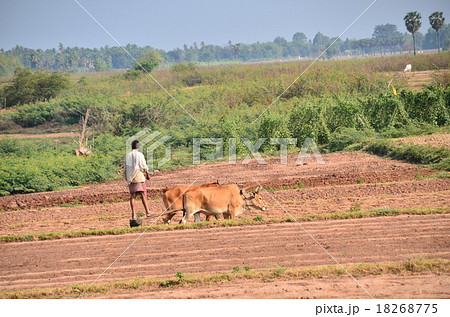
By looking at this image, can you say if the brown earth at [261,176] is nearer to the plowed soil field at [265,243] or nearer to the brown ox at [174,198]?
the plowed soil field at [265,243]

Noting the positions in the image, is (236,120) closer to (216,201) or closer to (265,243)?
(216,201)

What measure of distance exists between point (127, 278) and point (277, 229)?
3.97 m

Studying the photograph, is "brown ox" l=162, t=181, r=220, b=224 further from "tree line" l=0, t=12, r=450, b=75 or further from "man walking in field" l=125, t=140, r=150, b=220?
"tree line" l=0, t=12, r=450, b=75

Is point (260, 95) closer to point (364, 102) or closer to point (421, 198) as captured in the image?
point (364, 102)

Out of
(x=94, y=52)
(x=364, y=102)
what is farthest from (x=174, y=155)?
(x=94, y=52)

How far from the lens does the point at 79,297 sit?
9320mm

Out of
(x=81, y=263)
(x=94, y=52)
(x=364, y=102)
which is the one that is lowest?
(x=81, y=263)

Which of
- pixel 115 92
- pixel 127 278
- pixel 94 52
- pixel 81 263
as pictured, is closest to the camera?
pixel 127 278

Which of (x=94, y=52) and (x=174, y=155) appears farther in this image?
(x=94, y=52)

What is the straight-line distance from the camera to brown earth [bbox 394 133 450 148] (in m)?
23.1

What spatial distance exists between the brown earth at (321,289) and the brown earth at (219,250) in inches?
10.8

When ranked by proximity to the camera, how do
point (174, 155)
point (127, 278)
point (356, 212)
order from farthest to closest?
point (174, 155)
point (356, 212)
point (127, 278)

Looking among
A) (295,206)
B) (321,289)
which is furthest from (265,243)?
(295,206)

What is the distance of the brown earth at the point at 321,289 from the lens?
842 cm
